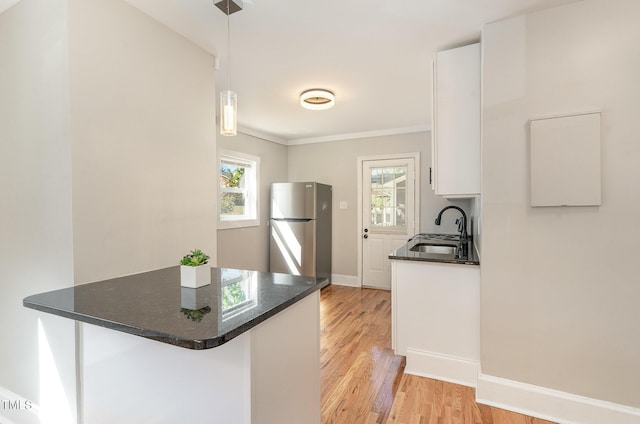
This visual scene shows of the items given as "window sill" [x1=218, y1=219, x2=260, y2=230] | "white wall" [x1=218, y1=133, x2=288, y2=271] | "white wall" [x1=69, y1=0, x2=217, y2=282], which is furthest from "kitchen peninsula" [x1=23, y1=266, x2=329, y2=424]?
"white wall" [x1=218, y1=133, x2=288, y2=271]

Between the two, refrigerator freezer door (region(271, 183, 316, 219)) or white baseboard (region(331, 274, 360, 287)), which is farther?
white baseboard (region(331, 274, 360, 287))

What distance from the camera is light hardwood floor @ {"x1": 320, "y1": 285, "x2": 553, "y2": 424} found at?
5.94 ft

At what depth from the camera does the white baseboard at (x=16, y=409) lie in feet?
5.41

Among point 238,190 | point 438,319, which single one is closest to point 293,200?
point 238,190

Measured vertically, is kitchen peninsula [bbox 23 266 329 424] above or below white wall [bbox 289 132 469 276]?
below

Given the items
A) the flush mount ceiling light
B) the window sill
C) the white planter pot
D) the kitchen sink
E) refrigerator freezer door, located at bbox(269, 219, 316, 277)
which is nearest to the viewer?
the white planter pot

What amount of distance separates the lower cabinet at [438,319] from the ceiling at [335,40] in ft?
5.22

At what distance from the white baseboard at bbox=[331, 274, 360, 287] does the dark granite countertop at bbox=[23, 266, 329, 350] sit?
352 cm

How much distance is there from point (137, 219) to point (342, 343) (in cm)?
203

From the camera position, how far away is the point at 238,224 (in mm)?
4238

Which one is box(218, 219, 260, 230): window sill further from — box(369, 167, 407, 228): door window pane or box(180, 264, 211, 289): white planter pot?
box(180, 264, 211, 289): white planter pot

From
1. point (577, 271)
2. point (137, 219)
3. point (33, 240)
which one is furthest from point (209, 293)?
point (577, 271)

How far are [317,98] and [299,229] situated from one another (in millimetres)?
1974

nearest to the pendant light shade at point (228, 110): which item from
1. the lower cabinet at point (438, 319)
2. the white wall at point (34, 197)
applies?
the white wall at point (34, 197)
